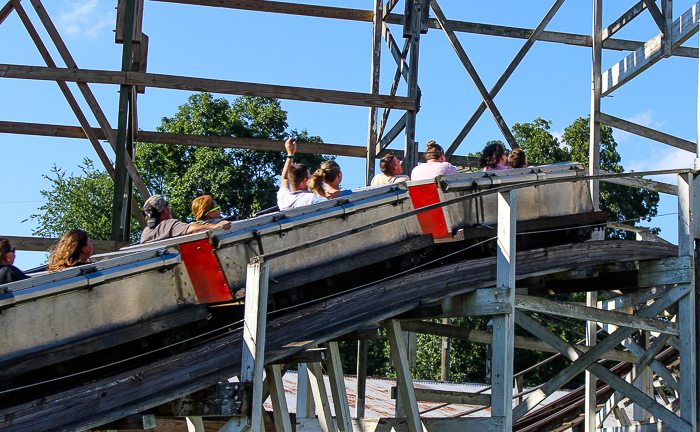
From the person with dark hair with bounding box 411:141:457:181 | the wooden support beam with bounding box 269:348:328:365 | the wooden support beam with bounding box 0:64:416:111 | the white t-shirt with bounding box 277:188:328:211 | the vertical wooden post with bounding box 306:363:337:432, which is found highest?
the wooden support beam with bounding box 0:64:416:111

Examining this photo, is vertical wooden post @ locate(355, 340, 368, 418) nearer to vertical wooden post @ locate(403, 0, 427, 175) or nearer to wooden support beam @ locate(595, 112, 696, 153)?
vertical wooden post @ locate(403, 0, 427, 175)

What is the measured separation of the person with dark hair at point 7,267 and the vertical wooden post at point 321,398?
3203 millimetres

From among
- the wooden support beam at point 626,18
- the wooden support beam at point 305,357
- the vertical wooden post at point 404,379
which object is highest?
the wooden support beam at point 626,18

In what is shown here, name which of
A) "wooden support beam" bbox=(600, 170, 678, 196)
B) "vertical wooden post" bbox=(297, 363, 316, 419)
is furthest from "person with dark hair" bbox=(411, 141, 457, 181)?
"wooden support beam" bbox=(600, 170, 678, 196)

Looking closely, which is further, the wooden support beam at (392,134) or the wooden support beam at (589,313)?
the wooden support beam at (392,134)

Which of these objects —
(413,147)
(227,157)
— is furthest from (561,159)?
(413,147)

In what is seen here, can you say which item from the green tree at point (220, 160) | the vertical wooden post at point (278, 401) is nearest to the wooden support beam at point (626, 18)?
the vertical wooden post at point (278, 401)

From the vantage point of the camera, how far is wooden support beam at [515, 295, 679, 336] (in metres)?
7.05

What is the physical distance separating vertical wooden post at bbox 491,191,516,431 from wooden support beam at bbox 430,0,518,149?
634 centimetres

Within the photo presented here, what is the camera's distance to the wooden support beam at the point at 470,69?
1326cm

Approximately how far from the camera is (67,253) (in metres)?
6.40

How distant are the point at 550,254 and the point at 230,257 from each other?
3.31 m

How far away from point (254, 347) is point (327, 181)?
325 cm

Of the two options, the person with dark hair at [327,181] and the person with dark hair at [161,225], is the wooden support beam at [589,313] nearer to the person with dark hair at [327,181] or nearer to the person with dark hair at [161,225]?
the person with dark hair at [327,181]
